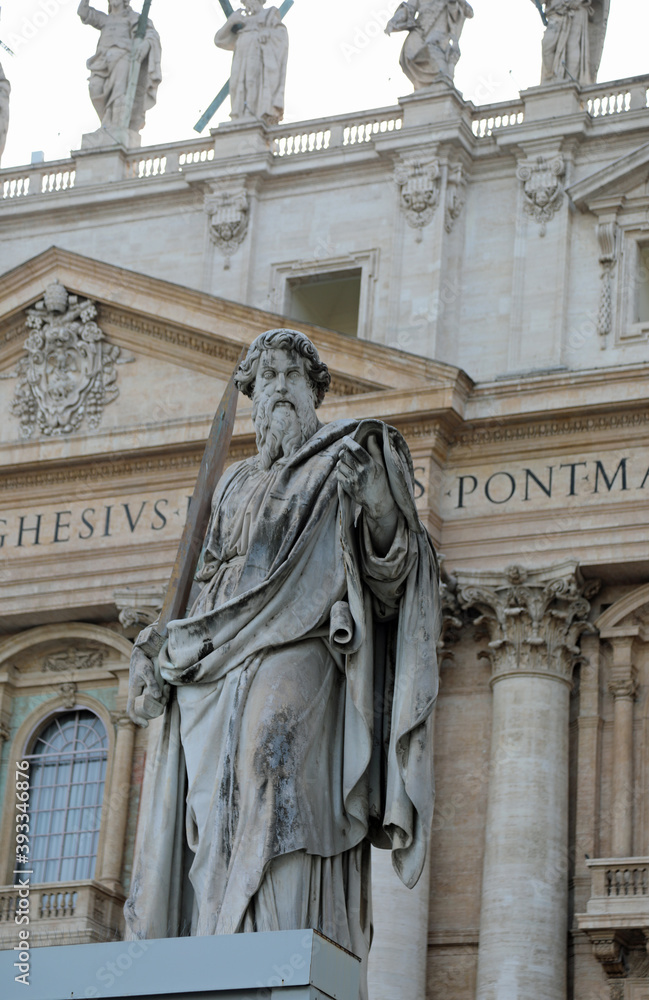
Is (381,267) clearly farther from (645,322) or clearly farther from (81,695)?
(81,695)

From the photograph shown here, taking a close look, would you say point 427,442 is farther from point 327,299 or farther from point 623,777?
point 327,299

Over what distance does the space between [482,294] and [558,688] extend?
5.09 metres

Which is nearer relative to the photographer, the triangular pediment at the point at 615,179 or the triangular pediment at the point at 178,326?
the triangular pediment at the point at 178,326

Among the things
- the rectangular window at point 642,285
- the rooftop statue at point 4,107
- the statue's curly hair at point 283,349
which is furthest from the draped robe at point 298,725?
the rooftop statue at point 4,107

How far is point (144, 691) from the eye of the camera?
554 cm

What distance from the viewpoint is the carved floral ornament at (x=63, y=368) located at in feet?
79.0

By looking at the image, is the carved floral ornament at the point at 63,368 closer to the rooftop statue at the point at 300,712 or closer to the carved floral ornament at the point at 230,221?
the carved floral ornament at the point at 230,221

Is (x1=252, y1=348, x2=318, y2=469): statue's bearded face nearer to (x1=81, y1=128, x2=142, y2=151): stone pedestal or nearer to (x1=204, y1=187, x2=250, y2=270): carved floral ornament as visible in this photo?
(x1=204, y1=187, x2=250, y2=270): carved floral ornament

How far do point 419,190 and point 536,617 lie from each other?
5.69 m

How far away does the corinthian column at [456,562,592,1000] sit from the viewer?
19125mm

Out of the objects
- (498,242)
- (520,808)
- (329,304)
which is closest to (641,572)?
(520,808)

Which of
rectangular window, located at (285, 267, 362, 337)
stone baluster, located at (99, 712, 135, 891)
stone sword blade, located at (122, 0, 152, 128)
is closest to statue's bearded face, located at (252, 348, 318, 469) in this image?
stone baluster, located at (99, 712, 135, 891)

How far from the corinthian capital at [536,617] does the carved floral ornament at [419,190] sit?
4693mm

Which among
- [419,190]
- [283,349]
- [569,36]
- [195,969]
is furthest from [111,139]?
[195,969]
